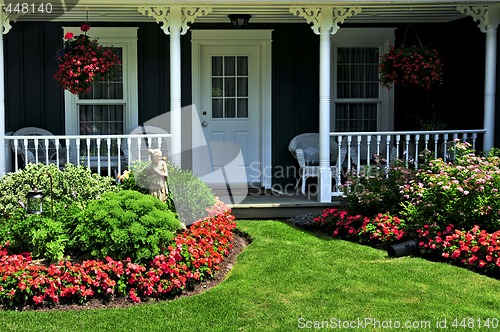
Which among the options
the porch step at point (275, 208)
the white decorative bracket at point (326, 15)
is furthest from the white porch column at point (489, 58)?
the porch step at point (275, 208)

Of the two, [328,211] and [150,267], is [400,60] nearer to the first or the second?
[328,211]

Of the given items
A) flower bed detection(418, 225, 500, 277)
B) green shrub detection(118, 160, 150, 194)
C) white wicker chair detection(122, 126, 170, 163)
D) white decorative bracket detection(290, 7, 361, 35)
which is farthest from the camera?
white wicker chair detection(122, 126, 170, 163)

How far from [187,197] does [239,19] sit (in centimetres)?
341

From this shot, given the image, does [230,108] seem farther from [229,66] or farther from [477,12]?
[477,12]

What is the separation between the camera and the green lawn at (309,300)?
552 cm

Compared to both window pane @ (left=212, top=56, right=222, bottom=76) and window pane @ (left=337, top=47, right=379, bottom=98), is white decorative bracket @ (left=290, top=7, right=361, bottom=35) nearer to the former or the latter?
window pane @ (left=337, top=47, right=379, bottom=98)

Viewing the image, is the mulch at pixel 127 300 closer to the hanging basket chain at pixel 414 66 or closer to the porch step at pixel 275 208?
the porch step at pixel 275 208

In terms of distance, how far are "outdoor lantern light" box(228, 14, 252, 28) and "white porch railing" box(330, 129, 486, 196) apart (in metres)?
2.17

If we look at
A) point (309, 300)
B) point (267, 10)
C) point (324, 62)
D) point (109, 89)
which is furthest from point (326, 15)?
point (309, 300)

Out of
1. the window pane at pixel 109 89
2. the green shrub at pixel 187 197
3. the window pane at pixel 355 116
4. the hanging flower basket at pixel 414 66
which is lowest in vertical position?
the green shrub at pixel 187 197

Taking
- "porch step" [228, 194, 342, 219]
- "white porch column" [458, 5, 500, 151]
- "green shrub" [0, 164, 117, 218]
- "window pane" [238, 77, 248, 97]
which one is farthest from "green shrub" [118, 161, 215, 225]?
"white porch column" [458, 5, 500, 151]

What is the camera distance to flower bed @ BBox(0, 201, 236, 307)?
5.93 metres

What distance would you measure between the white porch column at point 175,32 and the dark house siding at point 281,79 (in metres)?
1.58

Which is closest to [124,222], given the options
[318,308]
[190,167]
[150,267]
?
[150,267]
